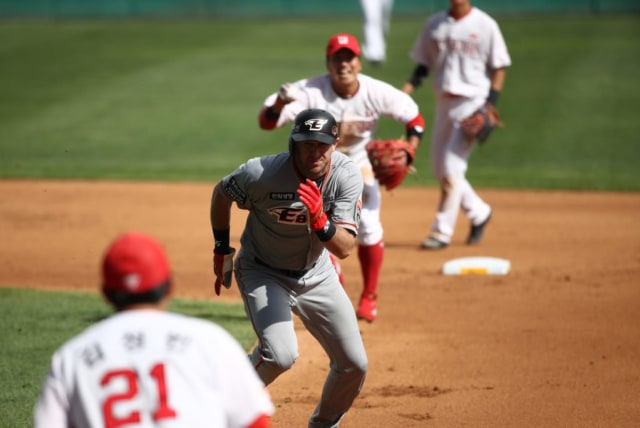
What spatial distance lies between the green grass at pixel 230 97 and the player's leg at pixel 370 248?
555cm

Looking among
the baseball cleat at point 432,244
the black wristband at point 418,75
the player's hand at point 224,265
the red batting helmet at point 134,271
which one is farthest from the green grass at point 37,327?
the black wristband at point 418,75

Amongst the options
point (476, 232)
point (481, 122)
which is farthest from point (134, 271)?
point (476, 232)

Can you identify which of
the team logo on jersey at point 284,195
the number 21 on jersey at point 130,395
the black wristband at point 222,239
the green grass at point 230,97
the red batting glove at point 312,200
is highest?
the number 21 on jersey at point 130,395

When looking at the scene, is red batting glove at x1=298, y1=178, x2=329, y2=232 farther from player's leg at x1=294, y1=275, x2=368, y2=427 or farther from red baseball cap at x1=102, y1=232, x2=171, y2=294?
red baseball cap at x1=102, y1=232, x2=171, y2=294

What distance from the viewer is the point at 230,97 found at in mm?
18891

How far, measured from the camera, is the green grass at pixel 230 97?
14.7 meters

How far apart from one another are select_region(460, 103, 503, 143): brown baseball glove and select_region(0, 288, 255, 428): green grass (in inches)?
127

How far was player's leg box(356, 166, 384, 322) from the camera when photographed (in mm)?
8227

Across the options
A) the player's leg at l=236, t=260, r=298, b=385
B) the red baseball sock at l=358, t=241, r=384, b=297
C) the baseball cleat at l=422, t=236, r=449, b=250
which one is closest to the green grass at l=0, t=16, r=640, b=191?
the baseball cleat at l=422, t=236, r=449, b=250

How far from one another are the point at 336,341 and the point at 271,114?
2.70 m

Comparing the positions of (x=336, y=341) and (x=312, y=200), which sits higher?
(x=312, y=200)

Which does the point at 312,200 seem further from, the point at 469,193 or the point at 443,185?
the point at 469,193

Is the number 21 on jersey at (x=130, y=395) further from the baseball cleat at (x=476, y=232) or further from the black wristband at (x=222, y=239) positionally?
the baseball cleat at (x=476, y=232)

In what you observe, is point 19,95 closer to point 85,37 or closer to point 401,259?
point 85,37
